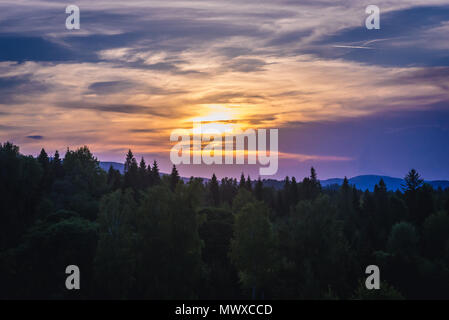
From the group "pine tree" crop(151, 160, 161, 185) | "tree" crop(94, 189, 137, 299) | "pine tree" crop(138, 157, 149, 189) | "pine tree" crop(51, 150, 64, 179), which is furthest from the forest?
"pine tree" crop(151, 160, 161, 185)

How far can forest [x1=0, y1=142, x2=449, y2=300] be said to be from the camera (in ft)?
161

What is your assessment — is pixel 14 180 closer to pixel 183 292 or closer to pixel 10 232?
pixel 10 232

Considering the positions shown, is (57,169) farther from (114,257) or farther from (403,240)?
(403,240)

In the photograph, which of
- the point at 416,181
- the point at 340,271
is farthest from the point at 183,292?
the point at 416,181

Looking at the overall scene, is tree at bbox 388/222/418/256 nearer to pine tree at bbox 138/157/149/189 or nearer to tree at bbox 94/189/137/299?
tree at bbox 94/189/137/299

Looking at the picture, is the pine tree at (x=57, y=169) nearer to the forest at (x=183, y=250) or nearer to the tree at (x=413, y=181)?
the forest at (x=183, y=250)

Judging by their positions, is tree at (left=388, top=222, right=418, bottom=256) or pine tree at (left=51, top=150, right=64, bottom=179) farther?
pine tree at (left=51, top=150, right=64, bottom=179)

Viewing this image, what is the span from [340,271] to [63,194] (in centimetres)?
5585

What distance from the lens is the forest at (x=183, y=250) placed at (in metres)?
49.0

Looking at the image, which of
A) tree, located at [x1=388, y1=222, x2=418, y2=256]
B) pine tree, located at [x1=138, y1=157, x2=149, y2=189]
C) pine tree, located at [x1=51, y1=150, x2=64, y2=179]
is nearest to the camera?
tree, located at [x1=388, y1=222, x2=418, y2=256]

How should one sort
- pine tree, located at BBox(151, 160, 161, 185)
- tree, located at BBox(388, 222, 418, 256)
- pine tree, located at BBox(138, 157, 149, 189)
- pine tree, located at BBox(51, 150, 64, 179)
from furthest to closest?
pine tree, located at BBox(151, 160, 161, 185) < pine tree, located at BBox(138, 157, 149, 189) < pine tree, located at BBox(51, 150, 64, 179) < tree, located at BBox(388, 222, 418, 256)

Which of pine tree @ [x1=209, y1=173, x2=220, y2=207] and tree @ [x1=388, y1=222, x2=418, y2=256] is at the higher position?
pine tree @ [x1=209, y1=173, x2=220, y2=207]

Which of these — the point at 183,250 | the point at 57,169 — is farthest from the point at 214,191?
the point at 183,250
